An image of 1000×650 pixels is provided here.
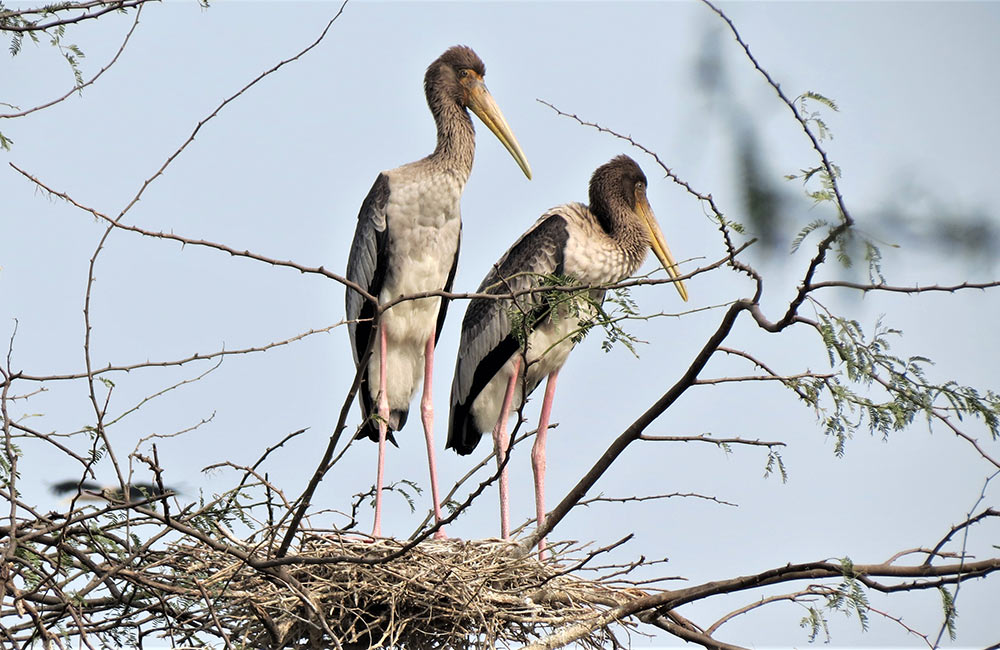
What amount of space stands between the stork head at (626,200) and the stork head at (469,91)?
429 millimetres

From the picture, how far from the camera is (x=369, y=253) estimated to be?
226 inches

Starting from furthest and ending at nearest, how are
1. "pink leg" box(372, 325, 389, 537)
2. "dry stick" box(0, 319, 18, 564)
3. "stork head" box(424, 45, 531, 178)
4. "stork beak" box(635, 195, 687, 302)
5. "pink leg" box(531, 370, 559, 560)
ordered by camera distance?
"stork beak" box(635, 195, 687, 302)
"stork head" box(424, 45, 531, 178)
"pink leg" box(531, 370, 559, 560)
"pink leg" box(372, 325, 389, 537)
"dry stick" box(0, 319, 18, 564)

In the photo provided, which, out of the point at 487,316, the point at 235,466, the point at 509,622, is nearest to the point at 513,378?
the point at 487,316

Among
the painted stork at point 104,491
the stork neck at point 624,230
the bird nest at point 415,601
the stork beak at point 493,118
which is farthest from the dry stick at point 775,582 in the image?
the stork beak at point 493,118

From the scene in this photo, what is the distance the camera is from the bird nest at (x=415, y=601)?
13.0ft

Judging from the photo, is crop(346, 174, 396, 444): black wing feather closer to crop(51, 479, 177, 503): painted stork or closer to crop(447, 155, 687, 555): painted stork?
crop(447, 155, 687, 555): painted stork

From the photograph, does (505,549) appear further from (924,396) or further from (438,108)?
(438,108)

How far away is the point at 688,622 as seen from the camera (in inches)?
165

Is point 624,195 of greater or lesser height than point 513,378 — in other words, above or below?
above

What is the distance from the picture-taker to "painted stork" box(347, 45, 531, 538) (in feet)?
18.7

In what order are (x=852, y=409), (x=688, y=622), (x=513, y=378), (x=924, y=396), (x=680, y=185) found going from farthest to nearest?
(x=513, y=378), (x=688, y=622), (x=852, y=409), (x=924, y=396), (x=680, y=185)

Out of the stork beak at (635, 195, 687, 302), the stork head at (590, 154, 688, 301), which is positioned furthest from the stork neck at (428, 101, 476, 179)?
the stork beak at (635, 195, 687, 302)

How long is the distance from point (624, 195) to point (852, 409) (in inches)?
134

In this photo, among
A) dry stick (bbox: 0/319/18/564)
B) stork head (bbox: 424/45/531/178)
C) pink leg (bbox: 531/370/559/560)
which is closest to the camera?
dry stick (bbox: 0/319/18/564)
